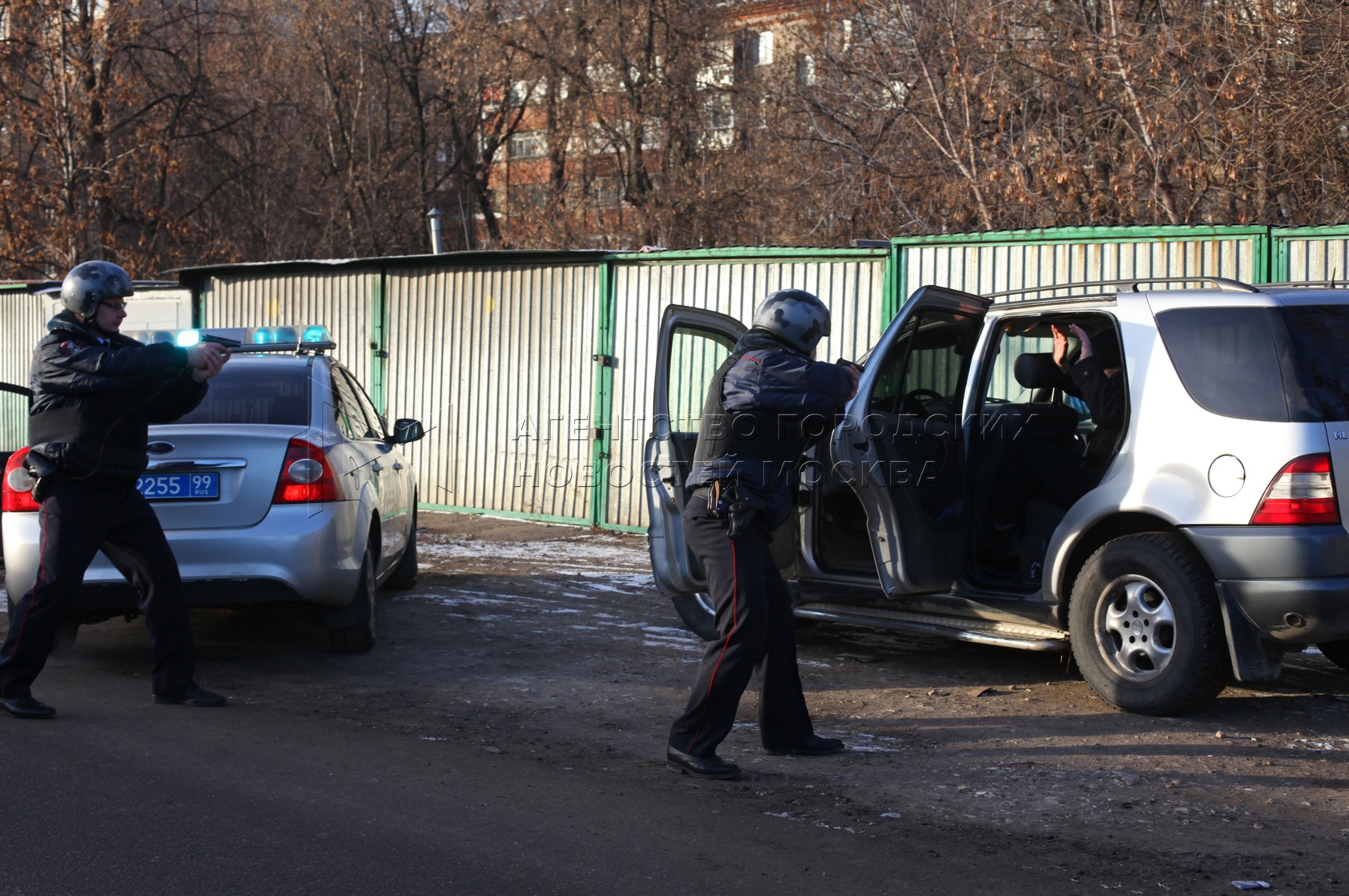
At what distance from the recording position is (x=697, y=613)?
23.8 feet

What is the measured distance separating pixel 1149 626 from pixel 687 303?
724 centimetres

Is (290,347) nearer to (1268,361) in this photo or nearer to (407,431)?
(407,431)

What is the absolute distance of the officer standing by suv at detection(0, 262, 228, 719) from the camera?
213 inches

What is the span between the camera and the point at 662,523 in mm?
6484

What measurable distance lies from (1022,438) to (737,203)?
16.8 meters

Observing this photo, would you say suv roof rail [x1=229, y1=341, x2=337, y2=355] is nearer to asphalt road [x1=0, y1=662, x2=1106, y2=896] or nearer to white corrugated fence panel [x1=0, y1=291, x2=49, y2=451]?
asphalt road [x1=0, y1=662, x2=1106, y2=896]

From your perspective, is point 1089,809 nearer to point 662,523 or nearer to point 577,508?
point 662,523

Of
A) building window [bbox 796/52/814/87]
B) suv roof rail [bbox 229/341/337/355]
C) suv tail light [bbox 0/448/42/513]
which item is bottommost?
suv tail light [bbox 0/448/42/513]

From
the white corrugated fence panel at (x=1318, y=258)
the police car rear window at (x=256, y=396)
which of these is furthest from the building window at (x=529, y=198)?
the police car rear window at (x=256, y=396)

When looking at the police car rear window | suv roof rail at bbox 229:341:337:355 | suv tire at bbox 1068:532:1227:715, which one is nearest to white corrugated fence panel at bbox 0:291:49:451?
suv roof rail at bbox 229:341:337:355

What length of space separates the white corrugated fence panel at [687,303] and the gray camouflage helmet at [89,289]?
19.3 feet

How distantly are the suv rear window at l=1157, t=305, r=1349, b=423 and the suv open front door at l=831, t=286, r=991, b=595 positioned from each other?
1.22 metres

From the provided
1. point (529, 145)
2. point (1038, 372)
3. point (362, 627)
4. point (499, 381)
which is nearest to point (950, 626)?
point (1038, 372)

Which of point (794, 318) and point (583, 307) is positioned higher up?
point (583, 307)
